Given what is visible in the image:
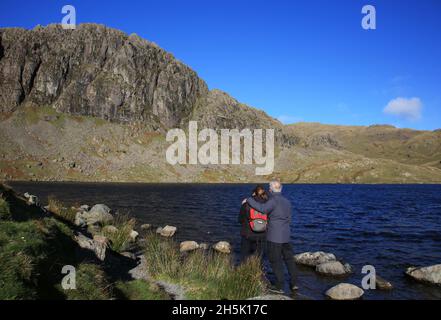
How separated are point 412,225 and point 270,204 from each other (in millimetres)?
35906

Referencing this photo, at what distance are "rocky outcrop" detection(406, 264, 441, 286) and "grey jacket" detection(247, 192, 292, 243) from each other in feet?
34.7

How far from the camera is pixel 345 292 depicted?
15.8 m

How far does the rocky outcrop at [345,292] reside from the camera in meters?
15.7

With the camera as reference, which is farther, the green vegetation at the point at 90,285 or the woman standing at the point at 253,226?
the woman standing at the point at 253,226

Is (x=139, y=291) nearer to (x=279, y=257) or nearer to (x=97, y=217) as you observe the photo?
(x=279, y=257)

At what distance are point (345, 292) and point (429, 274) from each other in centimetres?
618

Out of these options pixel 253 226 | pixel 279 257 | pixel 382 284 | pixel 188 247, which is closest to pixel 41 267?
pixel 253 226

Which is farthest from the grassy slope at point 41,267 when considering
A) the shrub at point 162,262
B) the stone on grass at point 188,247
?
the stone on grass at point 188,247

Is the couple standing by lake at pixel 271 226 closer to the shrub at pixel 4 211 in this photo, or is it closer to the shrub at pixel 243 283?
the shrub at pixel 243 283

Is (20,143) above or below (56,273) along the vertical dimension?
above

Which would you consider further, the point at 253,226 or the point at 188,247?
the point at 188,247
